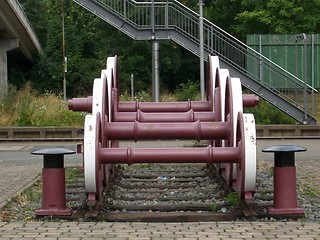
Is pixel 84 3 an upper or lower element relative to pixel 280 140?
upper

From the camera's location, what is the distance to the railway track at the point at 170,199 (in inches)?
→ 326

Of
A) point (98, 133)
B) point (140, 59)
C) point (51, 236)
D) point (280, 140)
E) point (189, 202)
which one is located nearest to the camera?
point (51, 236)

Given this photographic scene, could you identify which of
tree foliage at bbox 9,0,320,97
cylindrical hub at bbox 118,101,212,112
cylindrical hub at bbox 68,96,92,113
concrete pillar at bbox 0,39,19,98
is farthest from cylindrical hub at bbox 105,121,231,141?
concrete pillar at bbox 0,39,19,98

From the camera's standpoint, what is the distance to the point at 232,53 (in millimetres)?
24734

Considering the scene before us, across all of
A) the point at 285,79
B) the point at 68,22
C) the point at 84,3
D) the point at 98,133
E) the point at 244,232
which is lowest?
the point at 244,232

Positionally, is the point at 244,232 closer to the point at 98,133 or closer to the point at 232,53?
the point at 98,133

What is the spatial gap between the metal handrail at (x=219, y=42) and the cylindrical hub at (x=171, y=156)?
15.5 metres

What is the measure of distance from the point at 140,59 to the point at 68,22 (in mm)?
10811

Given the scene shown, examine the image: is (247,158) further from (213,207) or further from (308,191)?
(308,191)

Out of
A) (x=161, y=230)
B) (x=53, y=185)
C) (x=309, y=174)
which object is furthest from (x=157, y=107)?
(x=161, y=230)

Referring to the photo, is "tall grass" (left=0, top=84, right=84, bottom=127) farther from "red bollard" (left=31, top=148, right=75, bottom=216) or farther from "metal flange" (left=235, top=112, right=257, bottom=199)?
"metal flange" (left=235, top=112, right=257, bottom=199)

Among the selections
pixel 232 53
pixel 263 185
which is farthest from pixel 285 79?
pixel 263 185

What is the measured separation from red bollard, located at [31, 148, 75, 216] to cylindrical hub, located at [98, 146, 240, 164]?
55cm

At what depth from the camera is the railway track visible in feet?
27.1
